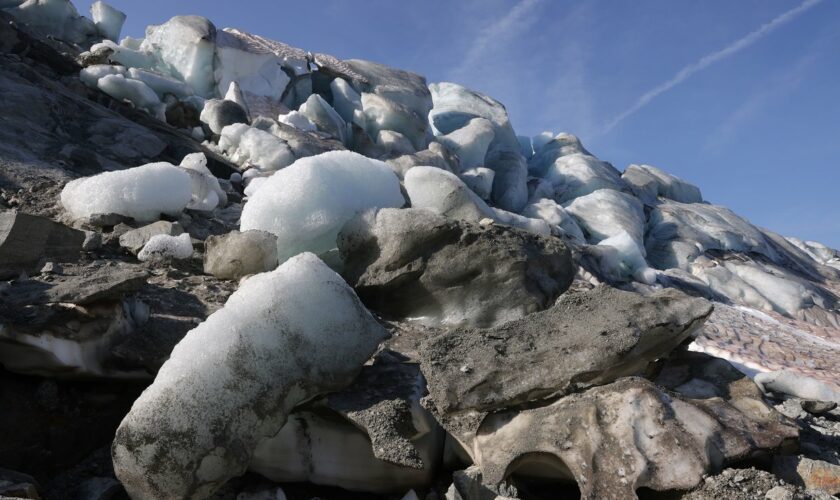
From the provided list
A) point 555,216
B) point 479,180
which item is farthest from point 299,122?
point 555,216

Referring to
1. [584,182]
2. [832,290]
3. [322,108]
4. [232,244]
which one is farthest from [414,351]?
[832,290]

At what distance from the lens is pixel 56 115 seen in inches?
222

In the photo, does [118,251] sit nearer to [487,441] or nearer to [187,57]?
[487,441]

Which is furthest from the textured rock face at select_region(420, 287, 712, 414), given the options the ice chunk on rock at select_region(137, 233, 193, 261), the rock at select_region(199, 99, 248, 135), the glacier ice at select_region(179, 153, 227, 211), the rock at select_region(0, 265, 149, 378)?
the rock at select_region(199, 99, 248, 135)

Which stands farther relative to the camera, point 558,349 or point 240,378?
point 558,349

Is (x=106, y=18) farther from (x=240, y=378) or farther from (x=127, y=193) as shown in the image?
(x=240, y=378)

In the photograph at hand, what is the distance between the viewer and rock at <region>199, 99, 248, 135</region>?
28.0ft

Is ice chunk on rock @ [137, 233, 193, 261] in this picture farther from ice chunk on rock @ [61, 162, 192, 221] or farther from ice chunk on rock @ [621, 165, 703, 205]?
ice chunk on rock @ [621, 165, 703, 205]

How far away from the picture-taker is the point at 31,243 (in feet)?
9.39

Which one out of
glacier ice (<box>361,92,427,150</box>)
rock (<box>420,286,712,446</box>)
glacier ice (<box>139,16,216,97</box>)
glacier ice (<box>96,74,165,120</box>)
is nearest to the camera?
rock (<box>420,286,712,446</box>)

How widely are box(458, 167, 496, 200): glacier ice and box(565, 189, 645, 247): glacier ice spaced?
1.77 meters

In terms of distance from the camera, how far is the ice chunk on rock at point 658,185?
14.7m

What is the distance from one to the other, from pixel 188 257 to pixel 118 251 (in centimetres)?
38

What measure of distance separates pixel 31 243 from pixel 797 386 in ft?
12.1
